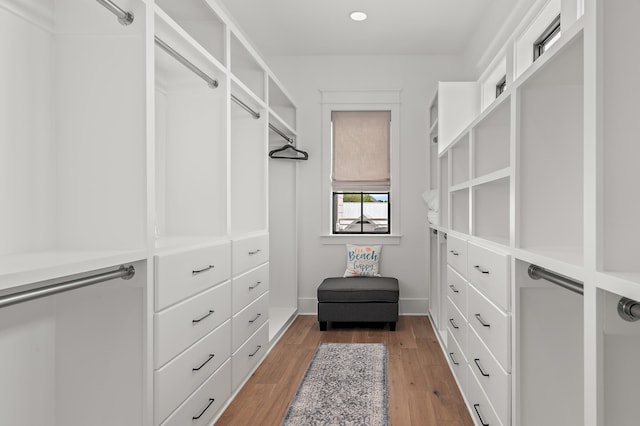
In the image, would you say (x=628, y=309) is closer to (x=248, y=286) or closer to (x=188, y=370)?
(x=188, y=370)

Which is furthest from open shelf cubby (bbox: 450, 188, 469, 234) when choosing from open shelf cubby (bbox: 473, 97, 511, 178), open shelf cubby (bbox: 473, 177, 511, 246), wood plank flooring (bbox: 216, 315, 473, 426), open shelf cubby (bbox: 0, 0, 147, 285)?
open shelf cubby (bbox: 0, 0, 147, 285)

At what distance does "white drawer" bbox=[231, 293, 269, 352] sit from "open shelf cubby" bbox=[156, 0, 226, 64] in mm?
1543

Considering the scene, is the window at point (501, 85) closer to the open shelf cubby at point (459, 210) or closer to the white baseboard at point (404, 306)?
the open shelf cubby at point (459, 210)

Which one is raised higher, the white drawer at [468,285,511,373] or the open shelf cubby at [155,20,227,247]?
the open shelf cubby at [155,20,227,247]

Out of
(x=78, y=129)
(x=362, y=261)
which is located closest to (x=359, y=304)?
(x=362, y=261)

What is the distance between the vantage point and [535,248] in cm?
164

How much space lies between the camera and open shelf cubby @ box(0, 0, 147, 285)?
1584 mm

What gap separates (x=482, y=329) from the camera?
206 cm

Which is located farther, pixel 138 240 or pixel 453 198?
pixel 453 198

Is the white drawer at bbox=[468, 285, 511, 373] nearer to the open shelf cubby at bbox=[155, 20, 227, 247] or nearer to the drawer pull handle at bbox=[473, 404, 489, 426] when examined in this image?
the drawer pull handle at bbox=[473, 404, 489, 426]

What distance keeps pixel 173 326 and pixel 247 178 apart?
1.75 meters

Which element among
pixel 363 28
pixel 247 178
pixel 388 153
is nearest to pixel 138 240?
pixel 247 178

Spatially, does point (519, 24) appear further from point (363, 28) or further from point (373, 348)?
point (373, 348)

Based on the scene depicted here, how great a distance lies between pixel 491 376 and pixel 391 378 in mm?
1134
